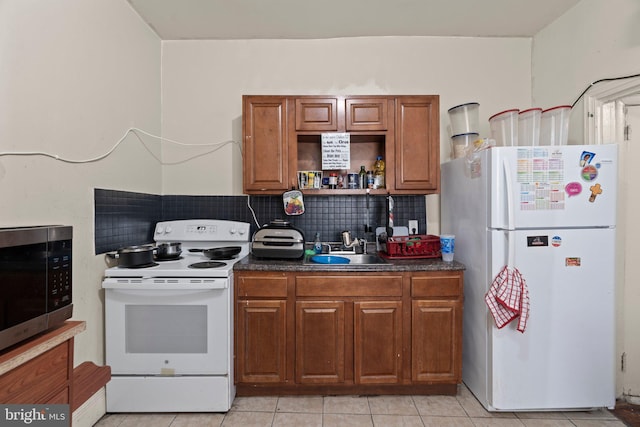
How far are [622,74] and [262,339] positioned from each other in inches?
111

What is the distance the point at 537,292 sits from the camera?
186 centimetres

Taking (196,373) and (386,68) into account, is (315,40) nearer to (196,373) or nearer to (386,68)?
(386,68)

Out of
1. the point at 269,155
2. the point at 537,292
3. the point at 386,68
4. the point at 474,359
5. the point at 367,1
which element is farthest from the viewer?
the point at 386,68

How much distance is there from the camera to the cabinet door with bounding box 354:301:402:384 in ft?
6.59

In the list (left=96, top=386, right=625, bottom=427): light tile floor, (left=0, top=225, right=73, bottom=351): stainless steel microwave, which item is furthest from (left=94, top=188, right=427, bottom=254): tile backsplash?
(left=0, top=225, right=73, bottom=351): stainless steel microwave

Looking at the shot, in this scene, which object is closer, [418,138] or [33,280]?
[33,280]

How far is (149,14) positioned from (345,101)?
1.57 m

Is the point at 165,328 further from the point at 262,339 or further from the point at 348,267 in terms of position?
the point at 348,267

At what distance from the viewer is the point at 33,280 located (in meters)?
1.10

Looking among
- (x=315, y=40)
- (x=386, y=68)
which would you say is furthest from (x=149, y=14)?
(x=386, y=68)

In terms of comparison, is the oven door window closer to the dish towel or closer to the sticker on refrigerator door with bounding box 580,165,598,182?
the dish towel

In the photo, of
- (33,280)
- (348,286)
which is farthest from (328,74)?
(33,280)

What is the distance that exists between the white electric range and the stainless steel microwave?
2.20 ft

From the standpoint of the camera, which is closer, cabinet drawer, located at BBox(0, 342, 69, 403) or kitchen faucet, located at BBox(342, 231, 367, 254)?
cabinet drawer, located at BBox(0, 342, 69, 403)
